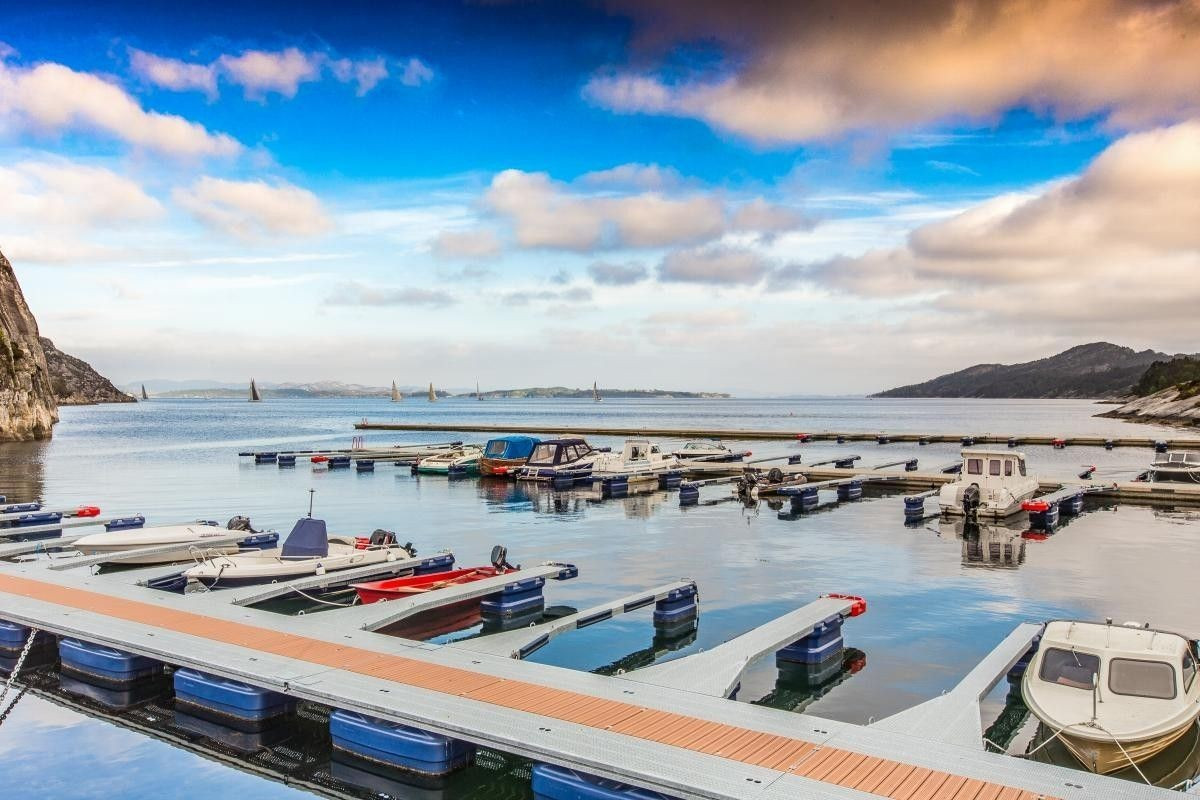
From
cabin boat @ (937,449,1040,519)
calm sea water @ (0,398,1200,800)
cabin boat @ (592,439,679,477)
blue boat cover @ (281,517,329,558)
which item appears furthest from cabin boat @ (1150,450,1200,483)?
blue boat cover @ (281,517,329,558)

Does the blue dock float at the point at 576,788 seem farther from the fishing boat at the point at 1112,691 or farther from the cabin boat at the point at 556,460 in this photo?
the cabin boat at the point at 556,460

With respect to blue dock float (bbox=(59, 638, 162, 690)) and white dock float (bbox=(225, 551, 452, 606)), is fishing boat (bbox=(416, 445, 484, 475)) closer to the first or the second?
white dock float (bbox=(225, 551, 452, 606))

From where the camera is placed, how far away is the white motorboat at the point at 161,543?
22844mm

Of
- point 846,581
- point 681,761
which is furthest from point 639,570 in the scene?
point 681,761

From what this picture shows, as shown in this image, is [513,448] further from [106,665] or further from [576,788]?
[576,788]

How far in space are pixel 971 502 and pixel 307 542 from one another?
26203 millimetres

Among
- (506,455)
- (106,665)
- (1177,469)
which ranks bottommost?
(106,665)

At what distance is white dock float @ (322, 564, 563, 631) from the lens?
16031 mm

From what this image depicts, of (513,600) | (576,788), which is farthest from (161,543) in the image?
(576,788)

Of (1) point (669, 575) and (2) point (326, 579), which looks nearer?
(2) point (326, 579)

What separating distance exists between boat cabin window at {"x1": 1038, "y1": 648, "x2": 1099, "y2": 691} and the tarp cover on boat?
4027cm

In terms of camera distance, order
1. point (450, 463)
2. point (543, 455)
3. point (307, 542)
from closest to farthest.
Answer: point (307, 542), point (543, 455), point (450, 463)

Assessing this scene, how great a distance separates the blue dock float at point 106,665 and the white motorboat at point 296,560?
469 cm

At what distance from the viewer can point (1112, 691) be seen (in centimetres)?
1177
